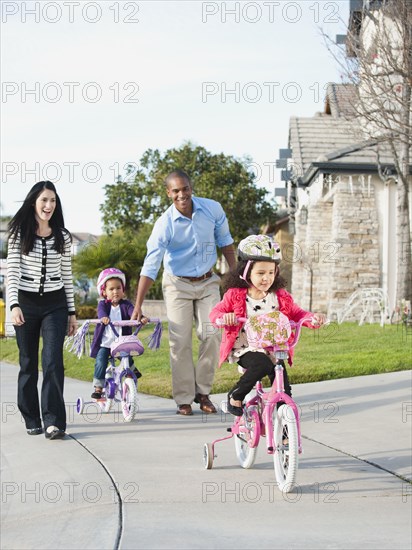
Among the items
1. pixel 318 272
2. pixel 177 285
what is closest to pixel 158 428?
pixel 177 285

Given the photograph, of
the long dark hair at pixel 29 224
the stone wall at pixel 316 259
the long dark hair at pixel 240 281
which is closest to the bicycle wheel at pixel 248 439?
the long dark hair at pixel 240 281

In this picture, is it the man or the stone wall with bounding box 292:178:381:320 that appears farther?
Result: the stone wall with bounding box 292:178:381:320

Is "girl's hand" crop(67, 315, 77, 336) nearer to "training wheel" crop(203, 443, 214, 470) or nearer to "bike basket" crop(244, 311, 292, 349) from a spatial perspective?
"training wheel" crop(203, 443, 214, 470)

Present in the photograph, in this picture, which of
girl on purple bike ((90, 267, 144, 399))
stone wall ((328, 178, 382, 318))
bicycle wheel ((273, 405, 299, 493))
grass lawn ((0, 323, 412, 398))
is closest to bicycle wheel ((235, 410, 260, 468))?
bicycle wheel ((273, 405, 299, 493))

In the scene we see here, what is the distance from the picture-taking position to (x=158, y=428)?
776 cm

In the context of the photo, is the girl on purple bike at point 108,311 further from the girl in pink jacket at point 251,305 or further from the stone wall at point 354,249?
the stone wall at point 354,249

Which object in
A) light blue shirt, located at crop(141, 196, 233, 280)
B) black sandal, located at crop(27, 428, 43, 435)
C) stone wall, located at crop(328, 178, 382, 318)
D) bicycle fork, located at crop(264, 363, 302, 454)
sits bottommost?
black sandal, located at crop(27, 428, 43, 435)

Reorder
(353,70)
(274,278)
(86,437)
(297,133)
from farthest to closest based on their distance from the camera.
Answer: (297,133) < (353,70) < (86,437) < (274,278)

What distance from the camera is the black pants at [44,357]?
24.1ft

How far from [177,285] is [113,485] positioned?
296cm

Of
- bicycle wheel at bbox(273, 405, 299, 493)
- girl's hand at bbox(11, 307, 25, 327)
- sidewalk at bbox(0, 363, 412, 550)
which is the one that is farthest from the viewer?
girl's hand at bbox(11, 307, 25, 327)

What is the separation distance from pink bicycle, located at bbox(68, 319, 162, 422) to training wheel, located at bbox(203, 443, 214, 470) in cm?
197

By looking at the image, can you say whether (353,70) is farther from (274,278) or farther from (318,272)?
(274,278)

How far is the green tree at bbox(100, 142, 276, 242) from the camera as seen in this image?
41.6 meters
